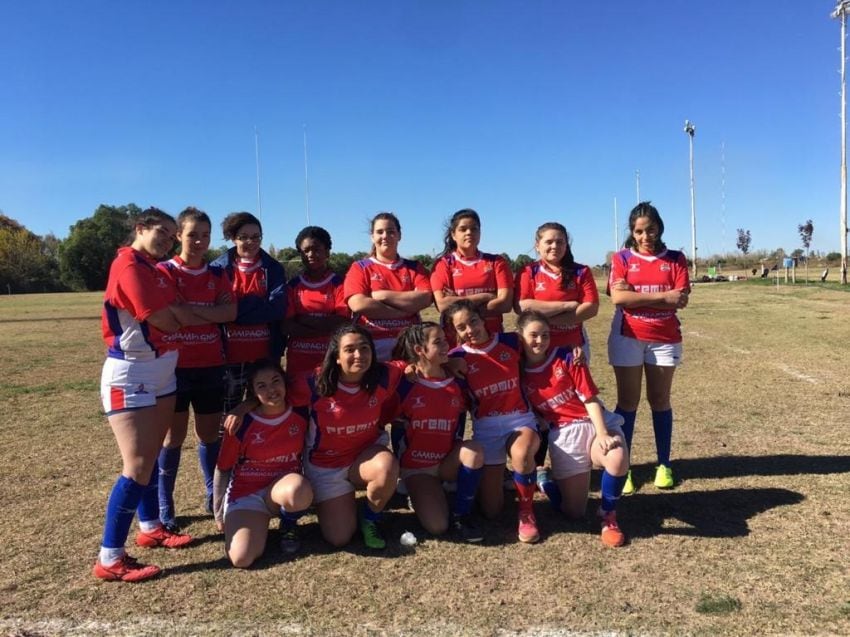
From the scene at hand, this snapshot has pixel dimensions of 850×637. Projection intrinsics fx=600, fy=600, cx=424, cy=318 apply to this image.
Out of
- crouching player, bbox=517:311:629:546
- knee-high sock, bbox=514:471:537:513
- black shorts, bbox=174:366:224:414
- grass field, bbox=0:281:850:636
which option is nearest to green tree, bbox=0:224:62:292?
grass field, bbox=0:281:850:636

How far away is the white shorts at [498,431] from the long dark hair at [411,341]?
685mm

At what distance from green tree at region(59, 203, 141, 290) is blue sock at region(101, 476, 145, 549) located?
63.3 metres

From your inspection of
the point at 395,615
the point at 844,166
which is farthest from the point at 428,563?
the point at 844,166

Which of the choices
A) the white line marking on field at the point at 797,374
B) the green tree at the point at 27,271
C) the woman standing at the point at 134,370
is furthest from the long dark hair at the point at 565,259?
the green tree at the point at 27,271

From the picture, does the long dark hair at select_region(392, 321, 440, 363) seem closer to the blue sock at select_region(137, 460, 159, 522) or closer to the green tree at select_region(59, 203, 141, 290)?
the blue sock at select_region(137, 460, 159, 522)

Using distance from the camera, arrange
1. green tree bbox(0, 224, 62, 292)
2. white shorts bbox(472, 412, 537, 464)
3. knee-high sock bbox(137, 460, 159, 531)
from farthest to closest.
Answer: green tree bbox(0, 224, 62, 292) < white shorts bbox(472, 412, 537, 464) < knee-high sock bbox(137, 460, 159, 531)

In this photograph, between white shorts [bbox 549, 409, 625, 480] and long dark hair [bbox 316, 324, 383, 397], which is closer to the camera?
long dark hair [bbox 316, 324, 383, 397]

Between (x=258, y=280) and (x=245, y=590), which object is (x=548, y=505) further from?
(x=258, y=280)

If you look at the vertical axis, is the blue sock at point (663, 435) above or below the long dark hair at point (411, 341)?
below

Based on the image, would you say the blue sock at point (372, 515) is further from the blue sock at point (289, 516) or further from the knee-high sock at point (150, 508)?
the knee-high sock at point (150, 508)

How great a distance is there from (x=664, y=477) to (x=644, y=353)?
954 mm

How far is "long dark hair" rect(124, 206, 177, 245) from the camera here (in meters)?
3.49

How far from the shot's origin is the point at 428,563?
346 centimetres

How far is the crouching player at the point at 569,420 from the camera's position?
12.5 feet
